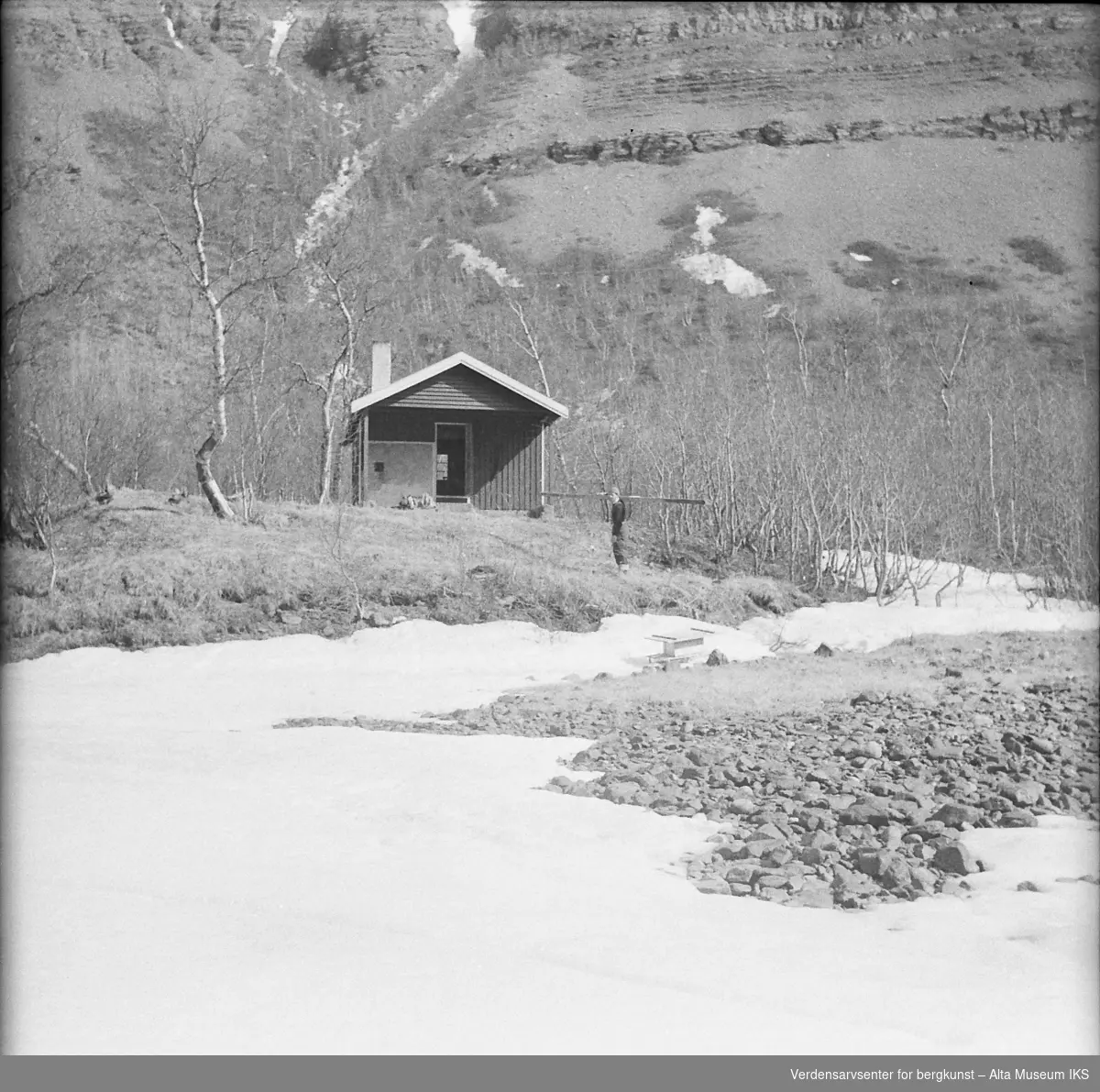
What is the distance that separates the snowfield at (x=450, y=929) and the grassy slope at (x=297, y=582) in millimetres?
6481

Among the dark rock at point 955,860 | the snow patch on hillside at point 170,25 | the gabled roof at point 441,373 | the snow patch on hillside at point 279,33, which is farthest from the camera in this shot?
the snow patch on hillside at point 279,33

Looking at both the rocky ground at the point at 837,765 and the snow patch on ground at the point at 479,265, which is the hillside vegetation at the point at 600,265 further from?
the rocky ground at the point at 837,765

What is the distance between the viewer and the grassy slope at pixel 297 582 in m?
13.6

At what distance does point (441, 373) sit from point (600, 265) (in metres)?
40.3

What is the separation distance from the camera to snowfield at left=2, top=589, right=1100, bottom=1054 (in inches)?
129

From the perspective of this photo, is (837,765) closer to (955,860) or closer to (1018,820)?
(1018,820)

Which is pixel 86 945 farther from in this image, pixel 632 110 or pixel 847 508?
pixel 632 110

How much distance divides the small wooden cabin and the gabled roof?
0.9 inches

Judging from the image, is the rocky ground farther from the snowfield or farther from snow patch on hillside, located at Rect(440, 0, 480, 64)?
snow patch on hillside, located at Rect(440, 0, 480, 64)

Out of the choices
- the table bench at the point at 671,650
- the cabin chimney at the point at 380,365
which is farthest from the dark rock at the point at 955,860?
the cabin chimney at the point at 380,365

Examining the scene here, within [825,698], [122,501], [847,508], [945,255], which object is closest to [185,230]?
[945,255]

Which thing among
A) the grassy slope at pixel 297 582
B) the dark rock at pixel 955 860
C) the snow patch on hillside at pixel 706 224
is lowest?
the dark rock at pixel 955 860

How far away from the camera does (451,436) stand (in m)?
24.0

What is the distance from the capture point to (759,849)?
4.93m
